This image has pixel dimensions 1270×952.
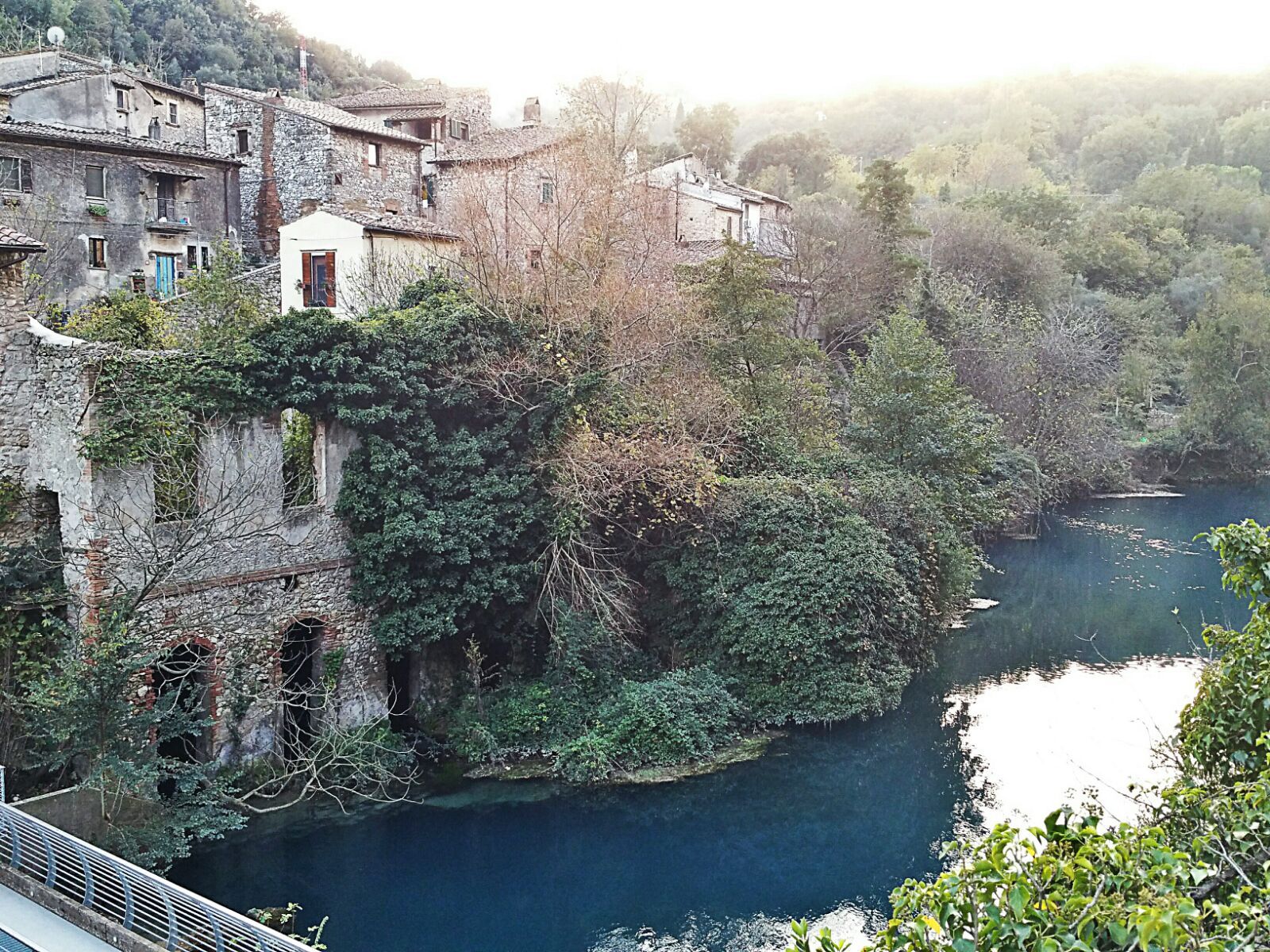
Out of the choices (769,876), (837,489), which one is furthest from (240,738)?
(837,489)

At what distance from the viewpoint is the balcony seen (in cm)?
3344

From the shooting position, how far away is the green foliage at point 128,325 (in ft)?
68.1

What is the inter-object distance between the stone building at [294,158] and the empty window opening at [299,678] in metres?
19.4

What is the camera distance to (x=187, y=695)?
719 inches

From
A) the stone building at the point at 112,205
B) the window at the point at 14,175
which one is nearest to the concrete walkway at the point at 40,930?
the stone building at the point at 112,205

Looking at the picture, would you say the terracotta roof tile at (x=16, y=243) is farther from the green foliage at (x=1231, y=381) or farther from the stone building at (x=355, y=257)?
the green foliage at (x=1231, y=381)

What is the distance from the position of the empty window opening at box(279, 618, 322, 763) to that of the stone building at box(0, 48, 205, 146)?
21.6m

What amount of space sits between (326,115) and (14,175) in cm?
1065

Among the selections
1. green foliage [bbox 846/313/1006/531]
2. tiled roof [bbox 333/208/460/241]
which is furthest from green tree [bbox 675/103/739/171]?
tiled roof [bbox 333/208/460/241]

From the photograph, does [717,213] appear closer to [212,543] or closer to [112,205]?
[112,205]

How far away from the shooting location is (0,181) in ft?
96.9

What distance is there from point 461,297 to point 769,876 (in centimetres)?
1176

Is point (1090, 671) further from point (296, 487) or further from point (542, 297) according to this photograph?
point (296, 487)

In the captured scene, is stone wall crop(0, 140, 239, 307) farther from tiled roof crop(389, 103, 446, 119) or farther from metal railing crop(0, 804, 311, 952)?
metal railing crop(0, 804, 311, 952)
